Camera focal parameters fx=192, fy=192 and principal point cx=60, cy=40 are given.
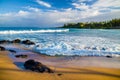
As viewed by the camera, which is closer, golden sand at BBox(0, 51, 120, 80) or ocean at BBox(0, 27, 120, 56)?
golden sand at BBox(0, 51, 120, 80)

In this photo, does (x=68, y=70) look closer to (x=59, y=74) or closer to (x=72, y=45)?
(x=59, y=74)

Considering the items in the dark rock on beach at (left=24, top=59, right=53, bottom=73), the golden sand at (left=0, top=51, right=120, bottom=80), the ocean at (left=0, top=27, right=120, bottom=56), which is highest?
the ocean at (left=0, top=27, right=120, bottom=56)

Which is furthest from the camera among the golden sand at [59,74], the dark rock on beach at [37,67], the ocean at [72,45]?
the ocean at [72,45]

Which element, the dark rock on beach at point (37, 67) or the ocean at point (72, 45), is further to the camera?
the ocean at point (72, 45)

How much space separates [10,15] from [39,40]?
736mm

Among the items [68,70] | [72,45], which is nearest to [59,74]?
[68,70]

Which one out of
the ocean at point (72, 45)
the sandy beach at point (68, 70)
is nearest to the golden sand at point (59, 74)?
the sandy beach at point (68, 70)

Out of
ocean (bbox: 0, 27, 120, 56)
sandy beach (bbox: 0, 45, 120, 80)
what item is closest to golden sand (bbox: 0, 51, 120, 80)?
sandy beach (bbox: 0, 45, 120, 80)

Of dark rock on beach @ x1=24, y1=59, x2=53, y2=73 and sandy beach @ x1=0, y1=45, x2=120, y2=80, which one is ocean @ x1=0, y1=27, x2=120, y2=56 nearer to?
sandy beach @ x1=0, y1=45, x2=120, y2=80

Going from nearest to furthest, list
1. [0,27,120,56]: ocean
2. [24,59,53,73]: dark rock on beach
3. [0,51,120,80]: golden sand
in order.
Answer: [0,51,120,80]: golden sand → [24,59,53,73]: dark rock on beach → [0,27,120,56]: ocean

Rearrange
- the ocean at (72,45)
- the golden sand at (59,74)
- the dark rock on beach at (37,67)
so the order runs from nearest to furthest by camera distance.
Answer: the golden sand at (59,74)
the dark rock on beach at (37,67)
the ocean at (72,45)

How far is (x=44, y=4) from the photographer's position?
128 centimetres

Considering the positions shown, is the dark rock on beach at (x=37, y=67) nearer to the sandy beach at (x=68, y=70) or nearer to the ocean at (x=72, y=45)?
the sandy beach at (x=68, y=70)

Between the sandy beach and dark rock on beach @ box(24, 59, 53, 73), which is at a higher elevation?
dark rock on beach @ box(24, 59, 53, 73)
